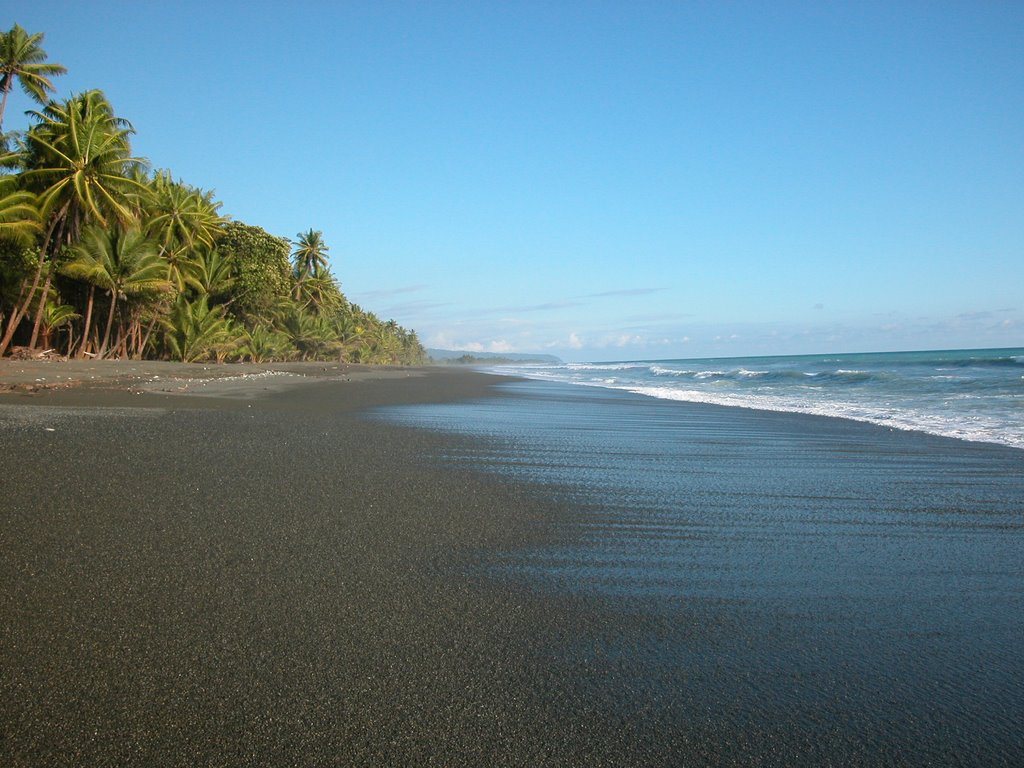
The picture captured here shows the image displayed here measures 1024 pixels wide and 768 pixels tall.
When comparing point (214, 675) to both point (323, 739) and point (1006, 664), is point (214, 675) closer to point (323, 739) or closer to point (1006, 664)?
point (323, 739)

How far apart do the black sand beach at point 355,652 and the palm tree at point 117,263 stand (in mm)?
21835

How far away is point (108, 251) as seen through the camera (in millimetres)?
23266

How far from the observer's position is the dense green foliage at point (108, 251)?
2111 centimetres

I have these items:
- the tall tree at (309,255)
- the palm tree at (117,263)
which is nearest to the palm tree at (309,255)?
the tall tree at (309,255)

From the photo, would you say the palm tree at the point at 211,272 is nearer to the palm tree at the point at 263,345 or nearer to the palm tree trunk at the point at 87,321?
the palm tree at the point at 263,345

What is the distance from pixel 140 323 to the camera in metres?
29.6

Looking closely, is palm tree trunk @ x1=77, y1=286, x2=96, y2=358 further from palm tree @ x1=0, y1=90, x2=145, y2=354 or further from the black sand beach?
the black sand beach

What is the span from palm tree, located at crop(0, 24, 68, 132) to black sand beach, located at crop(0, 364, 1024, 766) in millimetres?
27691

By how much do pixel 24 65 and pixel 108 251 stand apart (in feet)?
27.9

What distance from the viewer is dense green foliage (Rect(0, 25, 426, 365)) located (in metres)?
21.1

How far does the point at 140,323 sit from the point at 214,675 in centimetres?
3197

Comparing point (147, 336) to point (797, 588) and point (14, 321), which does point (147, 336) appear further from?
point (797, 588)

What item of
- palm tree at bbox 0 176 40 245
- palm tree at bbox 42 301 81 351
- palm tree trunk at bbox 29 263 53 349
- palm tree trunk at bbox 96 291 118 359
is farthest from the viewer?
palm tree trunk at bbox 96 291 118 359

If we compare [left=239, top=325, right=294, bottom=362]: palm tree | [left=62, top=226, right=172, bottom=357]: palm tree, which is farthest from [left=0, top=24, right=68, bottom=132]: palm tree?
[left=239, top=325, right=294, bottom=362]: palm tree
